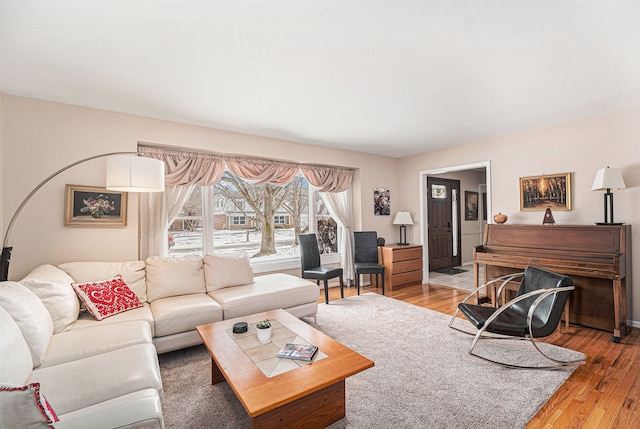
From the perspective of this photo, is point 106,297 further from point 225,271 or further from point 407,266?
point 407,266

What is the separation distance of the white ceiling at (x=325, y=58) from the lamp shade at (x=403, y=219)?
7.79ft

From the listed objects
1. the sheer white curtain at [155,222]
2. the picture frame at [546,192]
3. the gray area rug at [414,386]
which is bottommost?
the gray area rug at [414,386]

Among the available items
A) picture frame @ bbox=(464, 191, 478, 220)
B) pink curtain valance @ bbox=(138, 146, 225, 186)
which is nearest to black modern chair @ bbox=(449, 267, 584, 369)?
pink curtain valance @ bbox=(138, 146, 225, 186)

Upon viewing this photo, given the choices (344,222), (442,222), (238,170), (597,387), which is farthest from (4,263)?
(442,222)

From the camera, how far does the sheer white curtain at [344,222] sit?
17.4ft

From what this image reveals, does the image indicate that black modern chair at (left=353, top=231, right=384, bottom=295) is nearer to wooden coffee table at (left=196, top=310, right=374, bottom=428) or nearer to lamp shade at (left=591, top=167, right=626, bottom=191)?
lamp shade at (left=591, top=167, right=626, bottom=191)

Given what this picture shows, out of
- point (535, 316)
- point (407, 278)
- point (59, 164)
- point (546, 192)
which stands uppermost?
point (59, 164)

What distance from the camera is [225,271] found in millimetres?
3445

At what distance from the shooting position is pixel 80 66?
2.32 metres

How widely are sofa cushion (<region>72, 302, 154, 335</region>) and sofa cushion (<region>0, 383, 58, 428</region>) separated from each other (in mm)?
1688

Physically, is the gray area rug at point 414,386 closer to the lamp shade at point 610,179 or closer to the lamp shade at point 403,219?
the lamp shade at point 610,179

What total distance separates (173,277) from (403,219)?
13.5 ft

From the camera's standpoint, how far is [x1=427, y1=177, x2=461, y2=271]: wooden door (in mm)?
6676

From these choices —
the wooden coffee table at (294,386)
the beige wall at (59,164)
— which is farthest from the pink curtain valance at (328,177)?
the wooden coffee table at (294,386)
